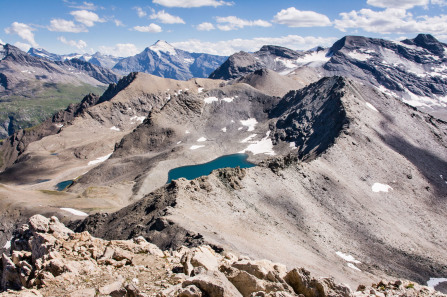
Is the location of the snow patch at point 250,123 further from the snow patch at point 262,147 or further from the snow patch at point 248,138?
the snow patch at point 262,147

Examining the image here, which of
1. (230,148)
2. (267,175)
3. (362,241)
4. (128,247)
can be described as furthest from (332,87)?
(128,247)

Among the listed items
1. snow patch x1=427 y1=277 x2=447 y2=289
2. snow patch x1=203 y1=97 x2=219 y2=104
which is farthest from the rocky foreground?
snow patch x1=203 y1=97 x2=219 y2=104

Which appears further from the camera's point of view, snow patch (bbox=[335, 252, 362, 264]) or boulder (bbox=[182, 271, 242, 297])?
snow patch (bbox=[335, 252, 362, 264])

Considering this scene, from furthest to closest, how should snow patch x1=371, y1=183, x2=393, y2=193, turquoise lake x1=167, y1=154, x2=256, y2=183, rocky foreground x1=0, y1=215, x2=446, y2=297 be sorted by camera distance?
turquoise lake x1=167, y1=154, x2=256, y2=183 → snow patch x1=371, y1=183, x2=393, y2=193 → rocky foreground x1=0, y1=215, x2=446, y2=297

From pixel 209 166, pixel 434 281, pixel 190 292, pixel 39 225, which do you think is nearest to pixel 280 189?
pixel 434 281

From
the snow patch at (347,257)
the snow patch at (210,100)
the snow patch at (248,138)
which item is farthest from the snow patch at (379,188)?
the snow patch at (210,100)

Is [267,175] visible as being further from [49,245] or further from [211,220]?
[49,245]

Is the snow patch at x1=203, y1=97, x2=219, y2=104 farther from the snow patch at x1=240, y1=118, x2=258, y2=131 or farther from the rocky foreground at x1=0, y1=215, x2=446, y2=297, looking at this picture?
the rocky foreground at x1=0, y1=215, x2=446, y2=297
